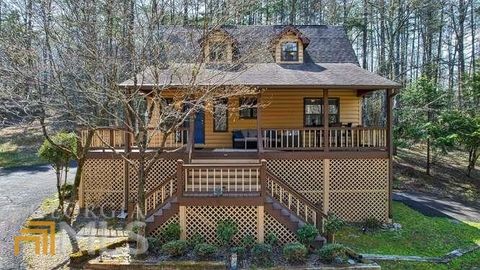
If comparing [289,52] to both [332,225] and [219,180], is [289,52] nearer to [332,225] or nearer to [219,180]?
[219,180]

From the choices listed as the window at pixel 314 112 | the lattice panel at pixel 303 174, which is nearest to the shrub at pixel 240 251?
the lattice panel at pixel 303 174

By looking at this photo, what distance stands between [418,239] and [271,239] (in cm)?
510

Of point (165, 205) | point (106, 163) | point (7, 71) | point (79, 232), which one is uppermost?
point (7, 71)

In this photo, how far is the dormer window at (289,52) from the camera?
15.8 metres

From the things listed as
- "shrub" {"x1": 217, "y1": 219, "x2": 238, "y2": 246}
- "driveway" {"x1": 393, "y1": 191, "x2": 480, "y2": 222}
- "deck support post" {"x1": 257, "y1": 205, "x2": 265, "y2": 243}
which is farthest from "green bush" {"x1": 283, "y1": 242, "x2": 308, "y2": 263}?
"driveway" {"x1": 393, "y1": 191, "x2": 480, "y2": 222}

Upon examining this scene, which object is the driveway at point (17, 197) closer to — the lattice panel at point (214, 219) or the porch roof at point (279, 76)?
the lattice panel at point (214, 219)

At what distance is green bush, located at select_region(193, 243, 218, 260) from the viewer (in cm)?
819

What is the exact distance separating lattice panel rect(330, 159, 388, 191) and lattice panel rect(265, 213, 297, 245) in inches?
132

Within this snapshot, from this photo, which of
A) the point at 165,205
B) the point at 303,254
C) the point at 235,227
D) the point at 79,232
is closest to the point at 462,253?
the point at 303,254

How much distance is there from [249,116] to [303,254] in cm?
793

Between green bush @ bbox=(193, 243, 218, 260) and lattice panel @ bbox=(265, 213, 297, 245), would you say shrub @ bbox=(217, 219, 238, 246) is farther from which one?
lattice panel @ bbox=(265, 213, 297, 245)

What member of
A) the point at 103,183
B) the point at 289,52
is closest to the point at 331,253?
the point at 103,183

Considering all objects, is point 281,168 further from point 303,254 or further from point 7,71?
point 7,71

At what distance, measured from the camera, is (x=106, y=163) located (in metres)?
12.4
